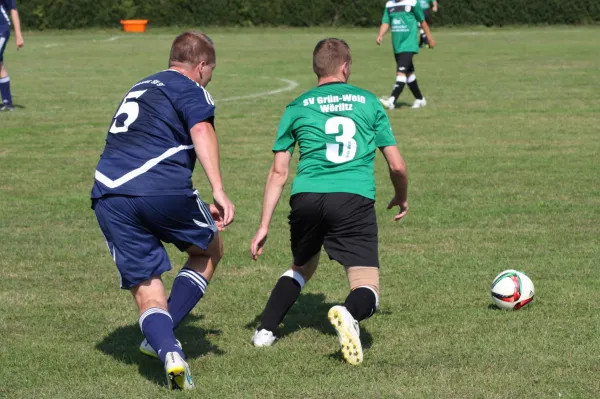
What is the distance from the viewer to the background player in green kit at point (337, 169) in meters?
5.51

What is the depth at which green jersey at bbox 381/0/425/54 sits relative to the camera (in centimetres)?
1689

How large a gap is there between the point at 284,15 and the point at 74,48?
13768 mm

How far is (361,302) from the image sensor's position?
5.43 meters

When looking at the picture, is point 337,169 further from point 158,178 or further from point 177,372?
point 177,372

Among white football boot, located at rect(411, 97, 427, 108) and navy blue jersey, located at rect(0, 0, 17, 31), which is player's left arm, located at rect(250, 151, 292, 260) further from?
navy blue jersey, located at rect(0, 0, 17, 31)

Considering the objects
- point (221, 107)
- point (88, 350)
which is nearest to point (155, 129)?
point (88, 350)

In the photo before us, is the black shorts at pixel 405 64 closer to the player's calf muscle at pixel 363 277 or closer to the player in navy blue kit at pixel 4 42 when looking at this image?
the player in navy blue kit at pixel 4 42

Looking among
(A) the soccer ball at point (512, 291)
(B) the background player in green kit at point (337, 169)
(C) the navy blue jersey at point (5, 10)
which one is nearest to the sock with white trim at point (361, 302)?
(B) the background player in green kit at point (337, 169)

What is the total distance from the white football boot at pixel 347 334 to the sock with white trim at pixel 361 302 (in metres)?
0.21

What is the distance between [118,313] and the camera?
253 inches

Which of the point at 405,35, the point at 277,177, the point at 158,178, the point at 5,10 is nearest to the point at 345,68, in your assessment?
the point at 277,177

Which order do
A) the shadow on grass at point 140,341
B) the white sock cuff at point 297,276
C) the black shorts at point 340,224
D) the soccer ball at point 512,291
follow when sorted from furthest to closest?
the soccer ball at point 512,291
the white sock cuff at point 297,276
the black shorts at point 340,224
the shadow on grass at point 140,341

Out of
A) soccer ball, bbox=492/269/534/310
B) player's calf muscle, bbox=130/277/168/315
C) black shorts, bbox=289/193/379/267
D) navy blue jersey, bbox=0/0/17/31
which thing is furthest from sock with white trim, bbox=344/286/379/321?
navy blue jersey, bbox=0/0/17/31

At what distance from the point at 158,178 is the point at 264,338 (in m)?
1.19
